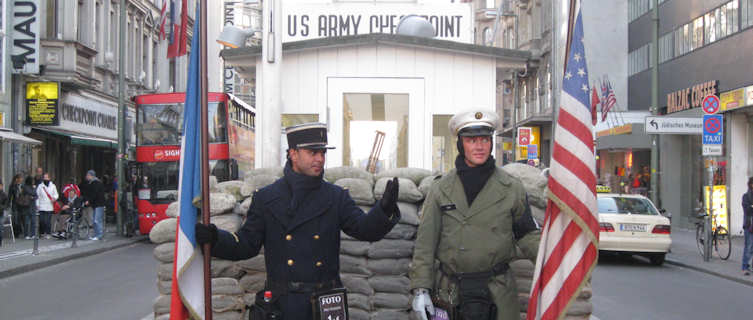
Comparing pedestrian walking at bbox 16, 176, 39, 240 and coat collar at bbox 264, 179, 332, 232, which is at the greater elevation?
coat collar at bbox 264, 179, 332, 232

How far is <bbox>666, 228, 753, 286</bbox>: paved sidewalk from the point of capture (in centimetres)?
1247

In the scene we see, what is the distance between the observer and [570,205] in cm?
360

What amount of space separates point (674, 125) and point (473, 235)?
14.5 m

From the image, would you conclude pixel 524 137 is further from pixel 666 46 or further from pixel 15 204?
pixel 15 204

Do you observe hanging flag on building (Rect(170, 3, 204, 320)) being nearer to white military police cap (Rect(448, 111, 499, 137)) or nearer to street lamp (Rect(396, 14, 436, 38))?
white military police cap (Rect(448, 111, 499, 137))

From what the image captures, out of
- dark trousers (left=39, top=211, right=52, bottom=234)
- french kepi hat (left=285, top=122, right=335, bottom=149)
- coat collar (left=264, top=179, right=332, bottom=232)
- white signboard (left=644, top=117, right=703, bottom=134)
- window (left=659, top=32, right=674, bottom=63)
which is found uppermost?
window (left=659, top=32, right=674, bottom=63)

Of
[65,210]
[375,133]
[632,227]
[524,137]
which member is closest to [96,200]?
[65,210]

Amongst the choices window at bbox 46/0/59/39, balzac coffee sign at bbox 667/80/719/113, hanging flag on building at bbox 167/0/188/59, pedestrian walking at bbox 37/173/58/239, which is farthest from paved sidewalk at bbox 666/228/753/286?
window at bbox 46/0/59/39

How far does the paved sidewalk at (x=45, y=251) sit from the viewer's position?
12891 mm

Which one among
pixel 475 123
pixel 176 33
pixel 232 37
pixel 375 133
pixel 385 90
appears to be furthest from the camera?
pixel 176 33

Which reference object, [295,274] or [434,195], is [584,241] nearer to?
[434,195]

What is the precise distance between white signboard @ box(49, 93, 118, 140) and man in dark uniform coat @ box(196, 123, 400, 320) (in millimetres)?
21020

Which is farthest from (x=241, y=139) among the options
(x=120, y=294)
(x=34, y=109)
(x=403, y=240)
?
(x=403, y=240)

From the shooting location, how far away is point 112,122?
1169 inches
